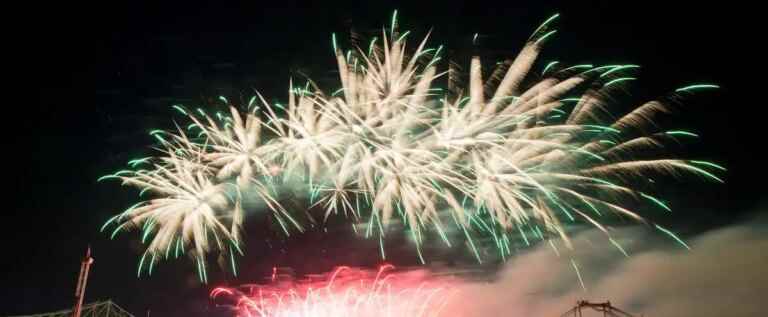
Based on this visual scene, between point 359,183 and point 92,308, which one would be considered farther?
point 92,308

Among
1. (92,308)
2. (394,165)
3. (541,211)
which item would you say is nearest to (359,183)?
(394,165)

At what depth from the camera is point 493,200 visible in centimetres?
1436

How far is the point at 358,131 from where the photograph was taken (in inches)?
556

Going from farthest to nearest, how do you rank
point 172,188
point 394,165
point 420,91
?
point 172,188 < point 394,165 < point 420,91

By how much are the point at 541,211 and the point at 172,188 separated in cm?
1051

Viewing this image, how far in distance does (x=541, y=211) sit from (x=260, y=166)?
305 inches

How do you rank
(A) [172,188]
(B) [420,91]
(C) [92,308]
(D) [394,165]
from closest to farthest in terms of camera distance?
(B) [420,91] < (D) [394,165] < (A) [172,188] < (C) [92,308]

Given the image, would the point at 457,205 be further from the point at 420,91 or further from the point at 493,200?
the point at 420,91

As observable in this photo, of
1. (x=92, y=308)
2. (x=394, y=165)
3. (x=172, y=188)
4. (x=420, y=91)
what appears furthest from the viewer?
(x=92, y=308)

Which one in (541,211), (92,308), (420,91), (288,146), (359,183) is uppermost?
(420,91)

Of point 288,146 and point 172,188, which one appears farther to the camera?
point 172,188

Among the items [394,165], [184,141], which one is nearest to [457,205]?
[394,165]

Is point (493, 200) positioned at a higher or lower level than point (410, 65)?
lower

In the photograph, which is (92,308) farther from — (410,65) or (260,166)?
(410,65)
